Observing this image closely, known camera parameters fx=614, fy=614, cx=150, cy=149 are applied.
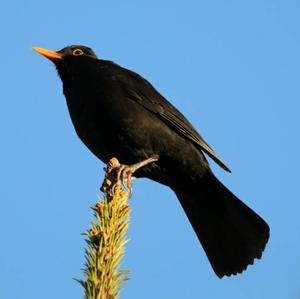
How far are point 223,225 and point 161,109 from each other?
1255mm

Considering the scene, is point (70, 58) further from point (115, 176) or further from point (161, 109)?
point (115, 176)

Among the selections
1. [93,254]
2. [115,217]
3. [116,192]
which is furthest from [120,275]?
[116,192]

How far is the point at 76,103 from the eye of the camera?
5473 millimetres

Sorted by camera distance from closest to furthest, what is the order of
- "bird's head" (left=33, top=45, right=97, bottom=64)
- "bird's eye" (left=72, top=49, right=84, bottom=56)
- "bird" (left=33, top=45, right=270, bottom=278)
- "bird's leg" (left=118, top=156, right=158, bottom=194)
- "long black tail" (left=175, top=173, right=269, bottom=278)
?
"bird's leg" (left=118, top=156, right=158, bottom=194) → "bird" (left=33, top=45, right=270, bottom=278) → "long black tail" (left=175, top=173, right=269, bottom=278) → "bird's head" (left=33, top=45, right=97, bottom=64) → "bird's eye" (left=72, top=49, right=84, bottom=56)

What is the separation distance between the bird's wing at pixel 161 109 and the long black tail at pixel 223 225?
371 mm

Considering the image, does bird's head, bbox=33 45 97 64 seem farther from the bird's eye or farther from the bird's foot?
the bird's foot

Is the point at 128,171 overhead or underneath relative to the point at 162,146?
underneath

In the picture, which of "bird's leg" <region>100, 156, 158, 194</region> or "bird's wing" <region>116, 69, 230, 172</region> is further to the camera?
"bird's wing" <region>116, 69, 230, 172</region>

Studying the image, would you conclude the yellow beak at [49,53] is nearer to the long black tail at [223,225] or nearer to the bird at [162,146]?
the bird at [162,146]

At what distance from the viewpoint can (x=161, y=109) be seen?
19.4ft

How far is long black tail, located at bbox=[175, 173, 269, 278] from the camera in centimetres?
551

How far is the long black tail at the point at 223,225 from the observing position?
5.51 metres

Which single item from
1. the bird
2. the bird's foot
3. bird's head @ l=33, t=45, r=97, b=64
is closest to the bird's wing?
the bird

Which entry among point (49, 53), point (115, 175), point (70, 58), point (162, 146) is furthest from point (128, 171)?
point (49, 53)
